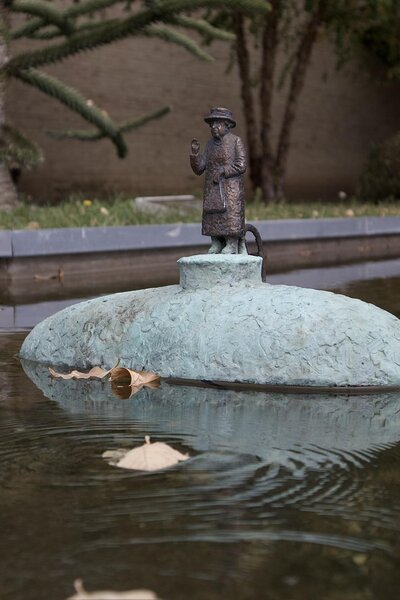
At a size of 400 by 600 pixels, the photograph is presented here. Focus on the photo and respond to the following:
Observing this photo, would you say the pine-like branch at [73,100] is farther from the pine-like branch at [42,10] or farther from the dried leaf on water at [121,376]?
the dried leaf on water at [121,376]

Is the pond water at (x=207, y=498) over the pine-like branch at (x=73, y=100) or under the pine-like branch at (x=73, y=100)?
under

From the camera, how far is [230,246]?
15.3 feet

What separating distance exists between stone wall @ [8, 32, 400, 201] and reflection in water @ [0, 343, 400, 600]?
499 inches

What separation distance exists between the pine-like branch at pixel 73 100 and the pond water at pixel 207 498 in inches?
303

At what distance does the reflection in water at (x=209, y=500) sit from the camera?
196cm

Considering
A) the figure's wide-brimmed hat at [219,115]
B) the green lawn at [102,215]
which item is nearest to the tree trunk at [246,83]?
the green lawn at [102,215]

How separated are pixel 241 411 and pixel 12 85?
12763mm

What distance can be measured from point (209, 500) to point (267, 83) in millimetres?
13531

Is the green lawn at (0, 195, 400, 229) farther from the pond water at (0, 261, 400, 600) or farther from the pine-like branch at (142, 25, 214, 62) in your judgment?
the pond water at (0, 261, 400, 600)

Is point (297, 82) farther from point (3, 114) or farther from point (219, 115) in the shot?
point (219, 115)

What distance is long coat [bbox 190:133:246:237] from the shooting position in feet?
→ 15.0

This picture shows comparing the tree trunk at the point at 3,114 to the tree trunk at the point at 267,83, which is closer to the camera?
the tree trunk at the point at 3,114

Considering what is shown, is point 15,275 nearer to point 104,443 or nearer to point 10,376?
point 10,376

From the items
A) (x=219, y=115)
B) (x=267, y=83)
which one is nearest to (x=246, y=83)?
(x=267, y=83)
